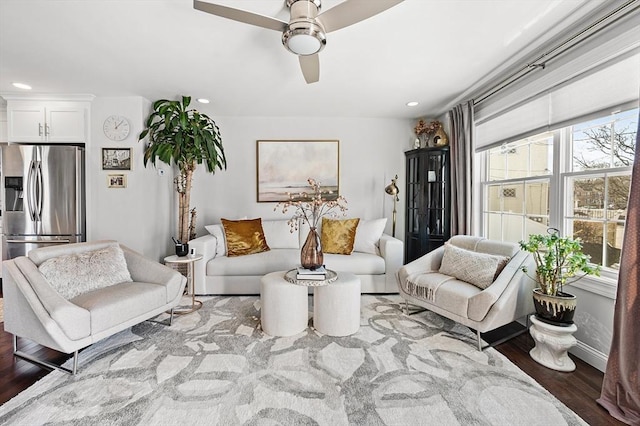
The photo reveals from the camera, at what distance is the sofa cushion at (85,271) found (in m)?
2.11

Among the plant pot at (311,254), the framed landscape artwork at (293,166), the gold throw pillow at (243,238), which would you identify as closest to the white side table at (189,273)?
the gold throw pillow at (243,238)

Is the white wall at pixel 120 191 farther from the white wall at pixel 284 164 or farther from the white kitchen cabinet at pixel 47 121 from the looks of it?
the white wall at pixel 284 164

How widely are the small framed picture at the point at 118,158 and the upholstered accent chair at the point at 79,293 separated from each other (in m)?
1.32

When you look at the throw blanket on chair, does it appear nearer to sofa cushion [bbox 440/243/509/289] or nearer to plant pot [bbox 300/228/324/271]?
sofa cushion [bbox 440/243/509/289]

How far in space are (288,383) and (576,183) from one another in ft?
8.72

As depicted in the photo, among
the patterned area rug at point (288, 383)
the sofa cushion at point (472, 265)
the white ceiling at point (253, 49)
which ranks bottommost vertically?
the patterned area rug at point (288, 383)

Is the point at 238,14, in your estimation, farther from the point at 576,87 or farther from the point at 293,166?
the point at 293,166

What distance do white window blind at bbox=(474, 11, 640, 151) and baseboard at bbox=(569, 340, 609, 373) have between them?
5.51 feet

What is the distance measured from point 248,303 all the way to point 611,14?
3.74 m

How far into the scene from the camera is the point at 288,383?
1792 mm

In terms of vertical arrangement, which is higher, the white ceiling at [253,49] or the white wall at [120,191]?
the white ceiling at [253,49]

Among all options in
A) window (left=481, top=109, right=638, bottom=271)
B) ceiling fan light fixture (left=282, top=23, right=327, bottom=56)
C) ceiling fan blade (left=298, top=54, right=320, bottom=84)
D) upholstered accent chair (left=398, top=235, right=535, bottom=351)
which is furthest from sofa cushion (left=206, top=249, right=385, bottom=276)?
ceiling fan light fixture (left=282, top=23, right=327, bottom=56)

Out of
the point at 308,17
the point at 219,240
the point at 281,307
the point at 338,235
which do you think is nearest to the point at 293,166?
the point at 338,235

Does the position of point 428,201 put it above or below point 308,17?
below
